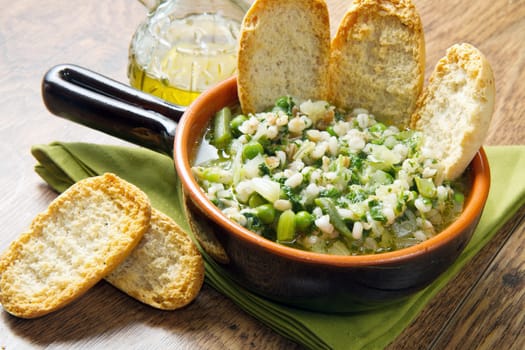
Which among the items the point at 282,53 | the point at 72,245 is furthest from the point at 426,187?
the point at 72,245

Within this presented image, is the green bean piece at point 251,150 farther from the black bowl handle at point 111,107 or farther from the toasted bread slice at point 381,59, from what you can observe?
the toasted bread slice at point 381,59

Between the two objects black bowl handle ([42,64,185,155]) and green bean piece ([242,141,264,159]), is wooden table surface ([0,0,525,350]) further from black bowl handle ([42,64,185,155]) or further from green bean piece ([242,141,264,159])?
green bean piece ([242,141,264,159])

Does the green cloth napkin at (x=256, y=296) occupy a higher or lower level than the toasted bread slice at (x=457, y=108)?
lower

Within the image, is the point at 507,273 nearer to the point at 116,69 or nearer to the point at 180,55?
the point at 180,55

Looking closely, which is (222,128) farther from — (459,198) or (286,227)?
(459,198)

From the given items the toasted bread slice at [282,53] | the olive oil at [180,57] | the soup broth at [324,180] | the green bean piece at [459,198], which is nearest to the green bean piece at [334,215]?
the soup broth at [324,180]

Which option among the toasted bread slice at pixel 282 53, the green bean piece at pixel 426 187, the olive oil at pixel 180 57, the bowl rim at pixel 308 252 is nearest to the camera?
the bowl rim at pixel 308 252

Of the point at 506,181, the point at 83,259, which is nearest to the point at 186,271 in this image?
the point at 83,259
